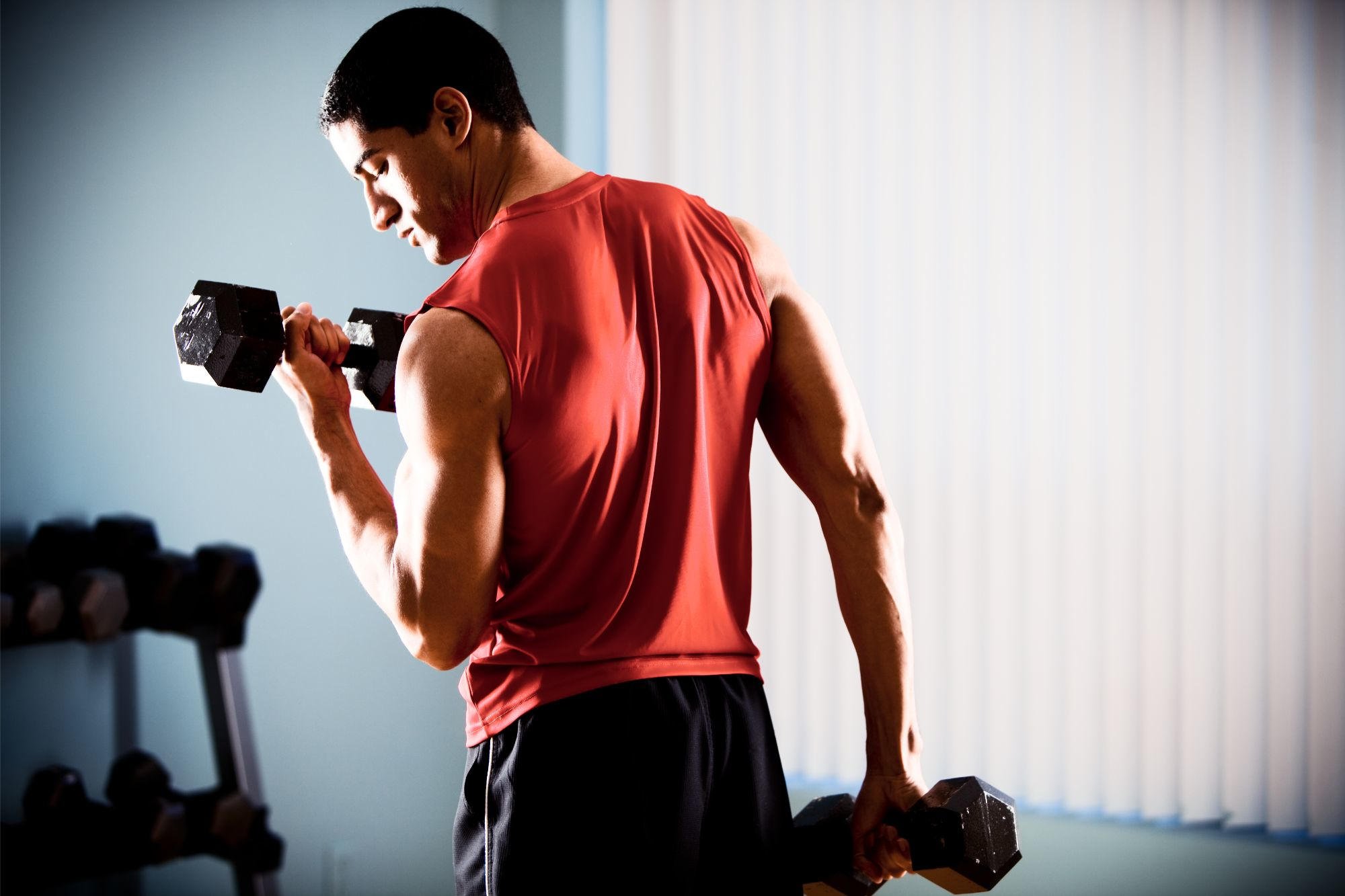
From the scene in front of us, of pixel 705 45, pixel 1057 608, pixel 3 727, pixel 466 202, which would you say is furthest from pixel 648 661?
pixel 705 45

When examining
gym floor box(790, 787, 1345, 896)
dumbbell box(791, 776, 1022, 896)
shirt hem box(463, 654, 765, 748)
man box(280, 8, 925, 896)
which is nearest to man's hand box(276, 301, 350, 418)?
man box(280, 8, 925, 896)

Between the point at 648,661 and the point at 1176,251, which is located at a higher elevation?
the point at 1176,251

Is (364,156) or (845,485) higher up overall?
(364,156)

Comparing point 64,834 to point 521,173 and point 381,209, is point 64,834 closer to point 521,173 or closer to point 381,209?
point 381,209

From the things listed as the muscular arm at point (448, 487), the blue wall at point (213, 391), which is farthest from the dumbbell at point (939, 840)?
the blue wall at point (213, 391)

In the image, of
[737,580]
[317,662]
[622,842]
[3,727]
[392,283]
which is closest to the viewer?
[622,842]

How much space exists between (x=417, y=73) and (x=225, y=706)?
3.76ft

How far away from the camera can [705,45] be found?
2.37 metres

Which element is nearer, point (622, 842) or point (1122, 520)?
point (622, 842)

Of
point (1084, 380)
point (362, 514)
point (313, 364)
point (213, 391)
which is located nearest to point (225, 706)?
point (213, 391)

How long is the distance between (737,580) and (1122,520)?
1.30 m

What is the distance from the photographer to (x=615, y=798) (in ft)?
2.76

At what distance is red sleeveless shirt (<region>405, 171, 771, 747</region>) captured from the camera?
840mm

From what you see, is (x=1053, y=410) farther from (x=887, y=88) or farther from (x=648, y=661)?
(x=648, y=661)
